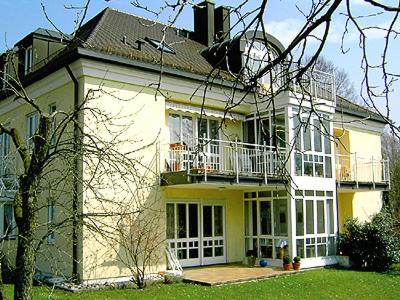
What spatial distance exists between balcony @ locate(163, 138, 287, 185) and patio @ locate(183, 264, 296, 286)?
3.03 metres

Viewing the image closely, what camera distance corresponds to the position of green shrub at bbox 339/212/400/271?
1944 centimetres

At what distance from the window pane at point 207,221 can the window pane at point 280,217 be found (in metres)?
2.47

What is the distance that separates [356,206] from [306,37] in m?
22.1

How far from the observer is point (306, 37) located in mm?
3439

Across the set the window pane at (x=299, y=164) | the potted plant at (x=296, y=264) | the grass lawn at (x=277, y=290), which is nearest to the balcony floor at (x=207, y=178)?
the window pane at (x=299, y=164)

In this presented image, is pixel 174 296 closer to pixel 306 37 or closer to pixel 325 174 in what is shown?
pixel 325 174

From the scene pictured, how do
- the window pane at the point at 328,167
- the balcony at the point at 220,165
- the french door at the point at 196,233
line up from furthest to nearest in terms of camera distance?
1. the window pane at the point at 328,167
2. the french door at the point at 196,233
3. the balcony at the point at 220,165

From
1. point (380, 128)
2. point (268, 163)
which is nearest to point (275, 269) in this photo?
point (268, 163)

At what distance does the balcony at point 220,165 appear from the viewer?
1597cm

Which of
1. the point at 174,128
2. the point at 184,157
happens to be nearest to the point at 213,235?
the point at 184,157

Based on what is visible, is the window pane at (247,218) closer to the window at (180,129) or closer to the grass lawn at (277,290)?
the grass lawn at (277,290)

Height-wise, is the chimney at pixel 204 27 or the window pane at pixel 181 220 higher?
the chimney at pixel 204 27

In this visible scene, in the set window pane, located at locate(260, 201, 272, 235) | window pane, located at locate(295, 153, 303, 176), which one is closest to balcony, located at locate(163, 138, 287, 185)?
window pane, located at locate(295, 153, 303, 176)

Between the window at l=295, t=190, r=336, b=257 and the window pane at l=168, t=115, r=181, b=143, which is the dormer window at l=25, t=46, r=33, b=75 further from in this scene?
the window at l=295, t=190, r=336, b=257
